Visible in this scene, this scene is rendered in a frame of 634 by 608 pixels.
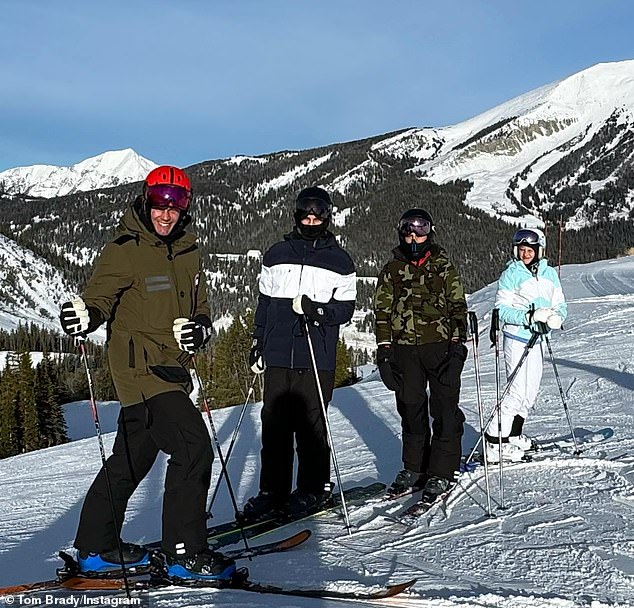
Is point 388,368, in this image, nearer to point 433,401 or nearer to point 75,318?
point 433,401

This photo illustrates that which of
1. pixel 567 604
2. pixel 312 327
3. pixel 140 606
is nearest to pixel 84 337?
pixel 140 606

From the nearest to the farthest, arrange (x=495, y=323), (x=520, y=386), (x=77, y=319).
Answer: (x=77, y=319) → (x=520, y=386) → (x=495, y=323)

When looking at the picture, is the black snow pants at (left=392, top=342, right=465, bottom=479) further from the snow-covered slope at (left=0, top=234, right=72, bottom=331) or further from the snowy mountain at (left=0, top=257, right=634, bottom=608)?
the snow-covered slope at (left=0, top=234, right=72, bottom=331)

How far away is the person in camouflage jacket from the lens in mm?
5285

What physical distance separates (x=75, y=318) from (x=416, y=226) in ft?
9.06

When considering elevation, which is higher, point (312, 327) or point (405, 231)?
Result: point (405, 231)

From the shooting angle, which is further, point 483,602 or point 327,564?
point 327,564

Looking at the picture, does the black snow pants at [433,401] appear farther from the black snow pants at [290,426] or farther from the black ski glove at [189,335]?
the black ski glove at [189,335]

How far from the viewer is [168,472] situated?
145 inches

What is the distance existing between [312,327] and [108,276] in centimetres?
187

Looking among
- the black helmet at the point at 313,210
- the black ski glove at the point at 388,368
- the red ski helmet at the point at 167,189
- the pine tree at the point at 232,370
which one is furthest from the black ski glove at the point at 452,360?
the pine tree at the point at 232,370

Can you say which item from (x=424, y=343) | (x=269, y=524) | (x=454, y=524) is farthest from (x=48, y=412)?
(x=454, y=524)

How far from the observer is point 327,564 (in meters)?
4.11

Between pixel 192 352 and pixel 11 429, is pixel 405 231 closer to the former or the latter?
pixel 192 352
